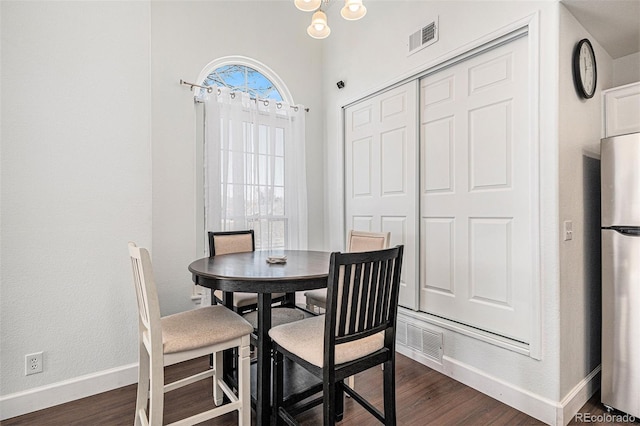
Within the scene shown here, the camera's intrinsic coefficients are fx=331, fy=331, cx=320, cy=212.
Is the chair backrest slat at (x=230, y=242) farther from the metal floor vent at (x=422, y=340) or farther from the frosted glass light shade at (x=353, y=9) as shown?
the frosted glass light shade at (x=353, y=9)

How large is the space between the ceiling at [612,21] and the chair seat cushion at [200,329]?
2.56 meters

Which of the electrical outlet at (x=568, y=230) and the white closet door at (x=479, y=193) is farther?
the white closet door at (x=479, y=193)

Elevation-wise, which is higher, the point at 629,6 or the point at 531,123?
the point at 629,6

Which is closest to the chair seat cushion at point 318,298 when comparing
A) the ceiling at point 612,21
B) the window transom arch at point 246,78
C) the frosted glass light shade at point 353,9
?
the frosted glass light shade at point 353,9

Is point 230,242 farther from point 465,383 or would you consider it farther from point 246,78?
point 465,383

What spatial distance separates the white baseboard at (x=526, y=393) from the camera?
1882 mm

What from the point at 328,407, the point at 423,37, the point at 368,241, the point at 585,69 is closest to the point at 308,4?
the point at 423,37

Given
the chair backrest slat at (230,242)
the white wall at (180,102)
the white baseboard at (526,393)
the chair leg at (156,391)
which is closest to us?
the chair leg at (156,391)

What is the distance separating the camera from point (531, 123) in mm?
2006

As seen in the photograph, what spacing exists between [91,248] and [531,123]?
2.90 meters

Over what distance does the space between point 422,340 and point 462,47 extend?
2223 millimetres

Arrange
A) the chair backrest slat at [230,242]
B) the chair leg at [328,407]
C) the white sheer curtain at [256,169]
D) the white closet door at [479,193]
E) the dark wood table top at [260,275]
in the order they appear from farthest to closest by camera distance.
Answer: the white sheer curtain at [256,169] → the chair backrest slat at [230,242] → the white closet door at [479,193] → the dark wood table top at [260,275] → the chair leg at [328,407]

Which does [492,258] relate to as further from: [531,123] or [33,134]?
[33,134]

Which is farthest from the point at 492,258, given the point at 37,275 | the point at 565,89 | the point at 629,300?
the point at 37,275
